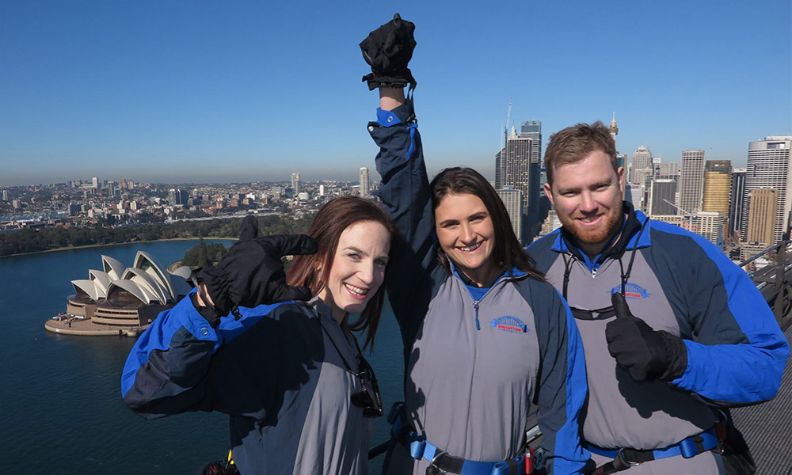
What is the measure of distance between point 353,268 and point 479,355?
0.26m

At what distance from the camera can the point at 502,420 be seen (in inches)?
33.6

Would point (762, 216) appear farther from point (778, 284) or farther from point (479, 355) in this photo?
point (479, 355)

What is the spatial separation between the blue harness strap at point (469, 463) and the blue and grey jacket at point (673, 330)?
0.16m

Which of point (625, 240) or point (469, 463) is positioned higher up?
point (625, 240)

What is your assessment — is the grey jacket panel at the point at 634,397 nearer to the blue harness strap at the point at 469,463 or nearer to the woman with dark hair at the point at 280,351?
the blue harness strap at the point at 469,463

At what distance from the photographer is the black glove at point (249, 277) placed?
61cm

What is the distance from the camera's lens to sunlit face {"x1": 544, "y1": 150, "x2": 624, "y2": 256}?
35.7 inches

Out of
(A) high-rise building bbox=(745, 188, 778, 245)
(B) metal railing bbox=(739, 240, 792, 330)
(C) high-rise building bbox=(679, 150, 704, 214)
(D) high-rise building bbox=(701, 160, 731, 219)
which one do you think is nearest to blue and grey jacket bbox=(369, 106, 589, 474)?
(B) metal railing bbox=(739, 240, 792, 330)

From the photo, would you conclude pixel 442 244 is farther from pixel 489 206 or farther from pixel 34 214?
pixel 34 214

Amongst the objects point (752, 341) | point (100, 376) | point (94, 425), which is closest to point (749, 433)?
point (752, 341)

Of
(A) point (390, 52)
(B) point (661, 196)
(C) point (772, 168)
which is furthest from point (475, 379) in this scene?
(B) point (661, 196)

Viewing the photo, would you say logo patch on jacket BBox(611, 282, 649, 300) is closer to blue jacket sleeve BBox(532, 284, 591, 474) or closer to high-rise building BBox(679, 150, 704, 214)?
blue jacket sleeve BBox(532, 284, 591, 474)

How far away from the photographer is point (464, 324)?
2.94 ft

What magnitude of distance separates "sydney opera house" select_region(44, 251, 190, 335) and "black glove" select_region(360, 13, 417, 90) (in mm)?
16167
